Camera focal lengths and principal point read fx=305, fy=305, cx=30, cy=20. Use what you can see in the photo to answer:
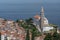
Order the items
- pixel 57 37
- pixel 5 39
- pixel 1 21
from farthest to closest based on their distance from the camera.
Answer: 1. pixel 57 37
2. pixel 1 21
3. pixel 5 39

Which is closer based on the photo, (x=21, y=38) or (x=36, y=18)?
(x=21, y=38)

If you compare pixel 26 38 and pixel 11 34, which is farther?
pixel 26 38

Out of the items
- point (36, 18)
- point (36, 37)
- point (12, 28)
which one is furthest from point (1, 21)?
point (36, 18)

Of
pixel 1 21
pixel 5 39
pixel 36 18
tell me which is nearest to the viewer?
pixel 5 39

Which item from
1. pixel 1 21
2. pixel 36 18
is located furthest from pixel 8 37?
pixel 36 18

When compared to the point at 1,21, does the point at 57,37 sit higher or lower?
lower

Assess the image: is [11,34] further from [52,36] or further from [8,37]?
[52,36]

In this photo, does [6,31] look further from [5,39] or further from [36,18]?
[36,18]

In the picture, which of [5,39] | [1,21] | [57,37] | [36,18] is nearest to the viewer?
[5,39]

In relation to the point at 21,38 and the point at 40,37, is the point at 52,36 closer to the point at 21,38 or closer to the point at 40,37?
the point at 40,37
